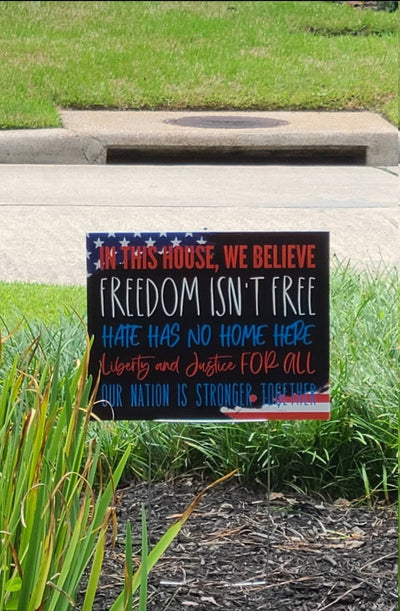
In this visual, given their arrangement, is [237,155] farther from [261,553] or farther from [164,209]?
[261,553]

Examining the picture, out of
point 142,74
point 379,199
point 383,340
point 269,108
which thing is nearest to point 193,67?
point 142,74

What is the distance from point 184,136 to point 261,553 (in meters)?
4.60

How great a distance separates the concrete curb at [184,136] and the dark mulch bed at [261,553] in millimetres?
3380

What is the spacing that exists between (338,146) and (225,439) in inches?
191

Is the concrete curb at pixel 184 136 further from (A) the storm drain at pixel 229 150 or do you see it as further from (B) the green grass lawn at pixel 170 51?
(B) the green grass lawn at pixel 170 51

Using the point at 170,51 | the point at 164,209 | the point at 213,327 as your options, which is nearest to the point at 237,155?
the point at 164,209

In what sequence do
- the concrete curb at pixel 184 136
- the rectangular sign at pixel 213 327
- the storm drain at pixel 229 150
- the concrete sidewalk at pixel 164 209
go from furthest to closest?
the storm drain at pixel 229 150 < the concrete curb at pixel 184 136 < the concrete sidewalk at pixel 164 209 < the rectangular sign at pixel 213 327

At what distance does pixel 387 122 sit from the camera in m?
7.74

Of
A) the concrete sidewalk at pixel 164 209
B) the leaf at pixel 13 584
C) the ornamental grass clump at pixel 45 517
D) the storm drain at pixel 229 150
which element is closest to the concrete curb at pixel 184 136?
the storm drain at pixel 229 150

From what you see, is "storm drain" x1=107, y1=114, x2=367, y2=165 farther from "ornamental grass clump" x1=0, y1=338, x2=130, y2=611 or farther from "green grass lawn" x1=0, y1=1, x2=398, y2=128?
"ornamental grass clump" x1=0, y1=338, x2=130, y2=611

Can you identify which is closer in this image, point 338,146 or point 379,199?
point 379,199

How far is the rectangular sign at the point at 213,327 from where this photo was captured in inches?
107

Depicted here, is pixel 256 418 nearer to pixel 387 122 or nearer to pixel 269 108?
pixel 269 108

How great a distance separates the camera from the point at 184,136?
23.3 feet
